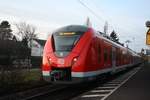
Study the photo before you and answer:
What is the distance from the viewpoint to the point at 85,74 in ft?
59.5

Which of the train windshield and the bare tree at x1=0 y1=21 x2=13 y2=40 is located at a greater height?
the bare tree at x1=0 y1=21 x2=13 y2=40

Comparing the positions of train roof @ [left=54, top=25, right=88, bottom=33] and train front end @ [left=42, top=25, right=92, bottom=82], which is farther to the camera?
train roof @ [left=54, top=25, right=88, bottom=33]

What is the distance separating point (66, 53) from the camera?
59.6ft

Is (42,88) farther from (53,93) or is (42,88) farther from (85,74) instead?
(85,74)

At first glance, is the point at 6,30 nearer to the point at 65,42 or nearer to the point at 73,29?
the point at 73,29

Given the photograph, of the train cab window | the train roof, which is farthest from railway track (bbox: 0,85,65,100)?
the train roof

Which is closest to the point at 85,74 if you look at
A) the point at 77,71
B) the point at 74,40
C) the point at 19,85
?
the point at 77,71

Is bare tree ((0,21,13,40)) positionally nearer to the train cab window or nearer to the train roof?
the train roof

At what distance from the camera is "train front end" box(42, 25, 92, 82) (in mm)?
17922

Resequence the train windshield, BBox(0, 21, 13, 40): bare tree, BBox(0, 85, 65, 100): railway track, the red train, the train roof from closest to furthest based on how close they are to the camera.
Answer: BBox(0, 85, 65, 100): railway track, the red train, the train windshield, the train roof, BBox(0, 21, 13, 40): bare tree

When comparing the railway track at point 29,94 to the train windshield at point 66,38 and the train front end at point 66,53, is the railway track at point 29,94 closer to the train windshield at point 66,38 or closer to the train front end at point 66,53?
the train front end at point 66,53

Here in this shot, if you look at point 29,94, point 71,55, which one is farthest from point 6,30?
point 71,55

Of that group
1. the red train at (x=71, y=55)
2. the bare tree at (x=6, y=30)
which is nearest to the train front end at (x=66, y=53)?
the red train at (x=71, y=55)

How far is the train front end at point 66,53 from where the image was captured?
17922 mm
